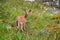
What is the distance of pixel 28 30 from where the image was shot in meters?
5.82

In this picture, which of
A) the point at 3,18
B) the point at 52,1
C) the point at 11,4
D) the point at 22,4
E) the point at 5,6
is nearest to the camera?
the point at 3,18

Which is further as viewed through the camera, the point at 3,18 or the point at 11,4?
the point at 11,4

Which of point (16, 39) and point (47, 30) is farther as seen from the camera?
point (47, 30)

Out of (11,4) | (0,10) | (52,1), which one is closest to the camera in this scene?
(0,10)

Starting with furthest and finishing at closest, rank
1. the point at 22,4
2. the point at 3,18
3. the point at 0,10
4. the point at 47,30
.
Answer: the point at 22,4
the point at 0,10
the point at 3,18
the point at 47,30

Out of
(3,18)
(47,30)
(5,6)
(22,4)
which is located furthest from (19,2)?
(47,30)

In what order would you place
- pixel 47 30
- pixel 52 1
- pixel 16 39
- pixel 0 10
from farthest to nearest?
pixel 52 1, pixel 0 10, pixel 47 30, pixel 16 39

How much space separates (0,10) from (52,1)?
510 cm

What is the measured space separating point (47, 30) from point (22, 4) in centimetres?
415

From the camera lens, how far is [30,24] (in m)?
6.37

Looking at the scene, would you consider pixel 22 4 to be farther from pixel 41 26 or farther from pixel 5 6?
pixel 41 26

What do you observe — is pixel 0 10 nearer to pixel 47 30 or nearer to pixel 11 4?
pixel 11 4

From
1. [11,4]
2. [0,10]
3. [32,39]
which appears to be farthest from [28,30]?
[11,4]

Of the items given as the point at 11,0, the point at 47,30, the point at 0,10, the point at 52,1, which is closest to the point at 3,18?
the point at 0,10
